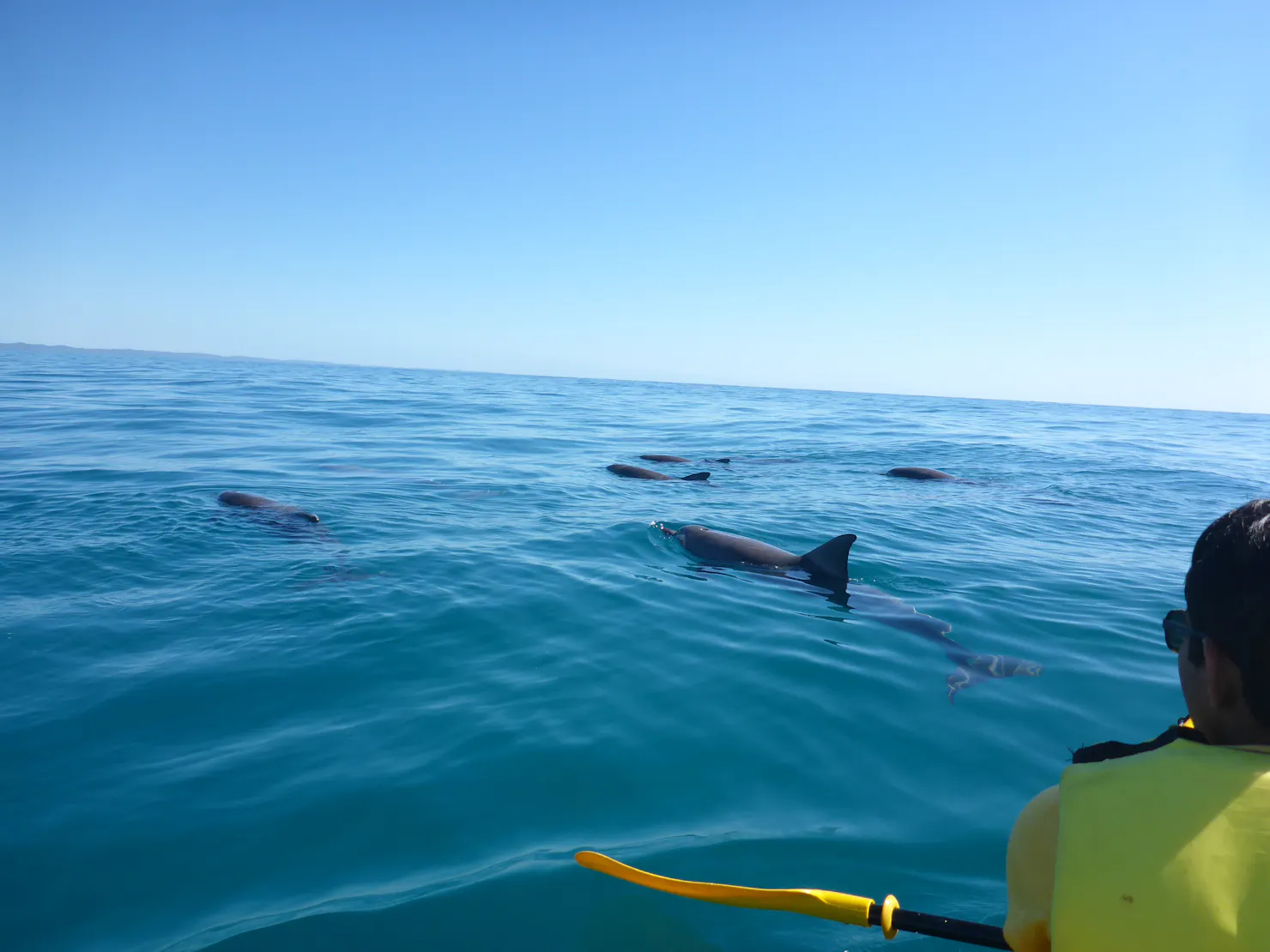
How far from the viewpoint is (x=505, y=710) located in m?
5.92

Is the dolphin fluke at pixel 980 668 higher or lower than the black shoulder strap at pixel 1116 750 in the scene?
lower

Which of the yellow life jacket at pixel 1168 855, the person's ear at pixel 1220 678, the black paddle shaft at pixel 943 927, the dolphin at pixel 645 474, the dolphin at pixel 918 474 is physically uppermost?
the person's ear at pixel 1220 678

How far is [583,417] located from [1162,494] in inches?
949

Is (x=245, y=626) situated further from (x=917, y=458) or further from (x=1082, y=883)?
(x=917, y=458)

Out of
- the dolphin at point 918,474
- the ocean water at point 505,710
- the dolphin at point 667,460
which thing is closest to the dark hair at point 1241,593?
the ocean water at point 505,710

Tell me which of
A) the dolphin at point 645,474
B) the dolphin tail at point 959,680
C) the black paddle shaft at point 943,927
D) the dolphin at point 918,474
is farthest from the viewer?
the dolphin at point 918,474

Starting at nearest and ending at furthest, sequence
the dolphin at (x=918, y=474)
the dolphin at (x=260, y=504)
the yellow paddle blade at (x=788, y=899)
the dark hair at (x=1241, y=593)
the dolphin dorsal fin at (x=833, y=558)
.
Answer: the dark hair at (x=1241, y=593)
the yellow paddle blade at (x=788, y=899)
the dolphin dorsal fin at (x=833, y=558)
the dolphin at (x=260, y=504)
the dolphin at (x=918, y=474)

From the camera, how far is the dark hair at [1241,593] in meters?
2.01

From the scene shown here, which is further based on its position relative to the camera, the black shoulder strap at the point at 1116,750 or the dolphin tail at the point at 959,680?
the dolphin tail at the point at 959,680

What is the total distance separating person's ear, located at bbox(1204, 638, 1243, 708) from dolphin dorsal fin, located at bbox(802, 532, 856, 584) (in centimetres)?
736

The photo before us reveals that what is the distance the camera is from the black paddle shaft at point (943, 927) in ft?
7.92

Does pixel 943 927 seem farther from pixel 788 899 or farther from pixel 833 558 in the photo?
pixel 833 558

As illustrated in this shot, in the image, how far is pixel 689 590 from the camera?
31.3 ft

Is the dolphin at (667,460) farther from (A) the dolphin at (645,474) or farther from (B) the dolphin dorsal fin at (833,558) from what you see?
(B) the dolphin dorsal fin at (833,558)
